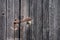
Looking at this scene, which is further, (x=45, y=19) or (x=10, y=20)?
(x=45, y=19)

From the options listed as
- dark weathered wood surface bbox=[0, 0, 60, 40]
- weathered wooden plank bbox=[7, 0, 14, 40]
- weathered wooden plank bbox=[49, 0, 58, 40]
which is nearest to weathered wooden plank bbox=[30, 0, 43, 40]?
dark weathered wood surface bbox=[0, 0, 60, 40]

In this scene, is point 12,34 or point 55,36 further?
point 55,36

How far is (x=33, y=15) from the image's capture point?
60.2 inches

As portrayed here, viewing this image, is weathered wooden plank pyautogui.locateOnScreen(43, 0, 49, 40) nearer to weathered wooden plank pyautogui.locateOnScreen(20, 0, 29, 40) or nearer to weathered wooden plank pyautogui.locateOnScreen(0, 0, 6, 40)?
weathered wooden plank pyautogui.locateOnScreen(20, 0, 29, 40)

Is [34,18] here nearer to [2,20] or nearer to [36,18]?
[36,18]

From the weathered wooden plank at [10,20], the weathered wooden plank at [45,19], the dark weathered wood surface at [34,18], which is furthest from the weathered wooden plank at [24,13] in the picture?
the weathered wooden plank at [45,19]

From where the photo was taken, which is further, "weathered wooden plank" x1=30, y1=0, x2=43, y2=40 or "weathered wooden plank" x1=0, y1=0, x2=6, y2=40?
"weathered wooden plank" x1=30, y1=0, x2=43, y2=40

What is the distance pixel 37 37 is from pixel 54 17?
31 cm

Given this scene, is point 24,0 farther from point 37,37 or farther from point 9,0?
point 37,37

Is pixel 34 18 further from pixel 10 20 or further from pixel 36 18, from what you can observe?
pixel 10 20

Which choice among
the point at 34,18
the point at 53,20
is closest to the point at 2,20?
the point at 34,18

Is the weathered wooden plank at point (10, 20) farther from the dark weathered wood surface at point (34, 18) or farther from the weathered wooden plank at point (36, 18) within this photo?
the weathered wooden plank at point (36, 18)

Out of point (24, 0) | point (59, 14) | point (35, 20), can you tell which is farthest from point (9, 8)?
point (59, 14)

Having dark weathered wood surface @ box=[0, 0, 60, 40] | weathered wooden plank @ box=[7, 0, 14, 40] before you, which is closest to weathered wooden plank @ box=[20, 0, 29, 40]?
dark weathered wood surface @ box=[0, 0, 60, 40]
